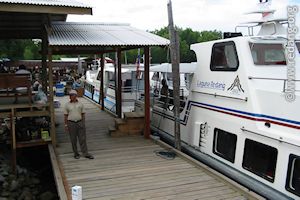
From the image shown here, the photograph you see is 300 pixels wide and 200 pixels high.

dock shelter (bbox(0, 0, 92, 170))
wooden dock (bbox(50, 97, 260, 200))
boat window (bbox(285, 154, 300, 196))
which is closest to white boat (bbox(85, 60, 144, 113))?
dock shelter (bbox(0, 0, 92, 170))

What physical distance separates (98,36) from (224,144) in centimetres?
480

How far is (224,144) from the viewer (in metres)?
7.88

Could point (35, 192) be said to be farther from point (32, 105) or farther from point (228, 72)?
point (228, 72)

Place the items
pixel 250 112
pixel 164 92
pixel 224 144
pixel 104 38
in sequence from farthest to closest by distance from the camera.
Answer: pixel 164 92 → pixel 104 38 → pixel 224 144 → pixel 250 112

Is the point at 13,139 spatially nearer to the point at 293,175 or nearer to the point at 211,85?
the point at 211,85

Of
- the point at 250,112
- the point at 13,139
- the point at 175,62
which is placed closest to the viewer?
the point at 250,112

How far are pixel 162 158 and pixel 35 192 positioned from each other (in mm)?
3595

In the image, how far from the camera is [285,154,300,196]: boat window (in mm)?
5820

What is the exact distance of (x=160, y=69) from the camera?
12547 millimetres

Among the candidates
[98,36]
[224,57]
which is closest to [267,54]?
[224,57]

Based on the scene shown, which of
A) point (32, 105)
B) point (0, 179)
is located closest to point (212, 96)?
point (32, 105)

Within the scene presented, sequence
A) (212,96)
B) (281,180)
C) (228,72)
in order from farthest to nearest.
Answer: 1. (212,96)
2. (228,72)
3. (281,180)

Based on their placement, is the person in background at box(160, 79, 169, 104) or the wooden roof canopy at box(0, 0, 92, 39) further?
the person in background at box(160, 79, 169, 104)

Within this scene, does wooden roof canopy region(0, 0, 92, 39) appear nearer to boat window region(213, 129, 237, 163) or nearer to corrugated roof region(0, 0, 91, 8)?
corrugated roof region(0, 0, 91, 8)
